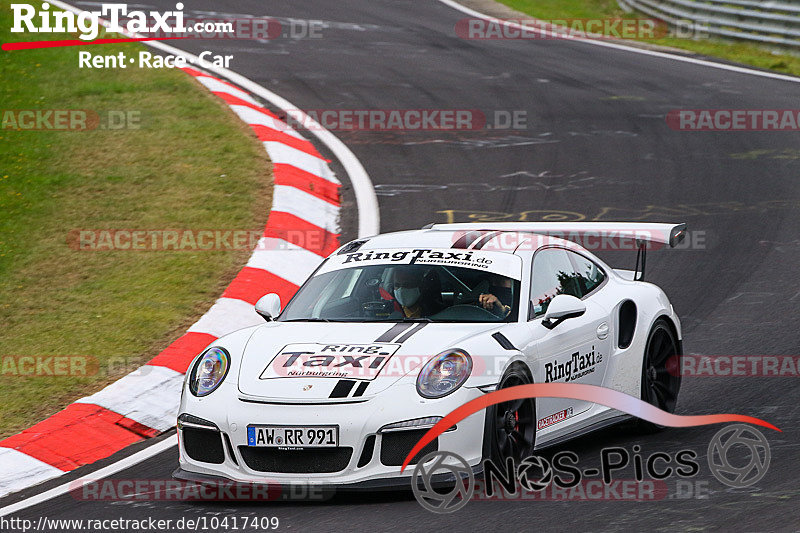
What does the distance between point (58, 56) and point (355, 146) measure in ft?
16.3

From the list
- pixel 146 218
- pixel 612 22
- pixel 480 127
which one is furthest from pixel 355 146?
pixel 612 22

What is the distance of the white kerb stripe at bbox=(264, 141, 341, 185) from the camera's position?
12617mm

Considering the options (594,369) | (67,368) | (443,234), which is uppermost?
(443,234)

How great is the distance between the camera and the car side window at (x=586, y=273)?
7.29m

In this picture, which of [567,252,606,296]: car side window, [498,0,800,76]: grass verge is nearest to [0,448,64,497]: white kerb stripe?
[567,252,606,296]: car side window

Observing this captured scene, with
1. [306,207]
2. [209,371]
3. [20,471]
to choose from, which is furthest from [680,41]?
[20,471]

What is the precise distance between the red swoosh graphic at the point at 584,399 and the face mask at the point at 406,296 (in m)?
0.88

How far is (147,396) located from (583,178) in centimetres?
634

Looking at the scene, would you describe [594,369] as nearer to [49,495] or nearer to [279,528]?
[279,528]

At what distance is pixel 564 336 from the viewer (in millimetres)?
6688

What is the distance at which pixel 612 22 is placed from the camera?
22906 millimetres

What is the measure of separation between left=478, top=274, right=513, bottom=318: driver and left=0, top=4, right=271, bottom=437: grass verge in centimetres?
296

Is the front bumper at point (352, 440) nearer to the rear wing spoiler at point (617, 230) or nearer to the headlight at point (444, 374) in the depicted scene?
the headlight at point (444, 374)

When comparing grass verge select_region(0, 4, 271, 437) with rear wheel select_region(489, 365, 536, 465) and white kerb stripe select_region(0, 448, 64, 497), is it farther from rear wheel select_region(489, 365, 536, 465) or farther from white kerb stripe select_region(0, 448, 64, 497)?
rear wheel select_region(489, 365, 536, 465)
